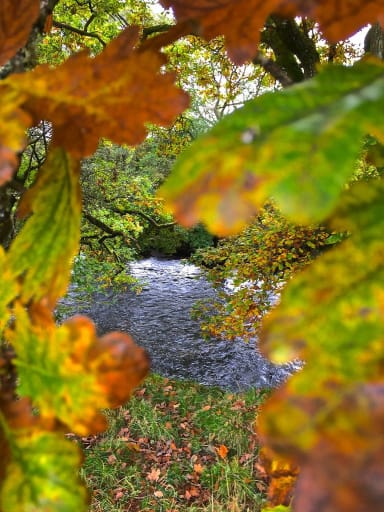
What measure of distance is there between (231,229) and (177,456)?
3959 mm

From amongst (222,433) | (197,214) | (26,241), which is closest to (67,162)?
(26,241)

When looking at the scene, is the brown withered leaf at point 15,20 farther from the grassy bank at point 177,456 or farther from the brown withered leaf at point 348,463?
the grassy bank at point 177,456

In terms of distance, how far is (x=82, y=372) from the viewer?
22cm

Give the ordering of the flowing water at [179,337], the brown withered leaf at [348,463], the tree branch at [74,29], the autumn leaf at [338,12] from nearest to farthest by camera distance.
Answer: the brown withered leaf at [348,463]
the autumn leaf at [338,12]
the tree branch at [74,29]
the flowing water at [179,337]

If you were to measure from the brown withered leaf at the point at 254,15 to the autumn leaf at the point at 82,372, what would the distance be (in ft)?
0.74

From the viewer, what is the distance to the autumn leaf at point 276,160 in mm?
149

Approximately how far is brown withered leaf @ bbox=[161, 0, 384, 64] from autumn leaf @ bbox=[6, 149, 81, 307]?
14cm

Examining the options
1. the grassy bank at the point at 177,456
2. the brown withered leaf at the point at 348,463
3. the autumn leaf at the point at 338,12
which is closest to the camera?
the brown withered leaf at the point at 348,463

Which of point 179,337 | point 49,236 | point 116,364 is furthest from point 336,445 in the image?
point 179,337

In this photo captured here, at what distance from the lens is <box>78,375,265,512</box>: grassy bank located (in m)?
3.05

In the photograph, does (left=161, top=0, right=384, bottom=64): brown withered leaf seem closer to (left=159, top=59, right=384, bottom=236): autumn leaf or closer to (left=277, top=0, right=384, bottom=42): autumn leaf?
(left=277, top=0, right=384, bottom=42): autumn leaf

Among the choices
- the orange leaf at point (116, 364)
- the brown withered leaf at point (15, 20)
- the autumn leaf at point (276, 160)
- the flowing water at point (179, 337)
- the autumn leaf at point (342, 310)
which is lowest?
the orange leaf at point (116, 364)

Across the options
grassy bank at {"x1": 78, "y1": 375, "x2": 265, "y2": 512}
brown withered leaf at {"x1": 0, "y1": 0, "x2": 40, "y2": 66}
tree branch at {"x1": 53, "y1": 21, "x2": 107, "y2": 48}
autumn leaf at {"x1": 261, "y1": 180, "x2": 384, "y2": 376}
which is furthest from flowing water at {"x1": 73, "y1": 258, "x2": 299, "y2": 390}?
autumn leaf at {"x1": 261, "y1": 180, "x2": 384, "y2": 376}

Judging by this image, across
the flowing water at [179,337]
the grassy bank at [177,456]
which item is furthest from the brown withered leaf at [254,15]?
the flowing water at [179,337]
